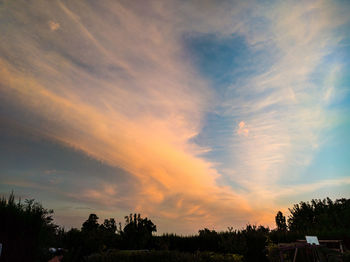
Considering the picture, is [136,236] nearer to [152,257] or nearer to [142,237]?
[142,237]

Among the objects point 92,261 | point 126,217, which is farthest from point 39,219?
point 126,217

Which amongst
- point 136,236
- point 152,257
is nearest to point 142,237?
point 136,236

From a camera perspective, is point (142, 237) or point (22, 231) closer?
point (22, 231)

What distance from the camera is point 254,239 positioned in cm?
2191

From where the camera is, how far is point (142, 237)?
2602 cm

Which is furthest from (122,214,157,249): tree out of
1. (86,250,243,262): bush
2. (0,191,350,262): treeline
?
(86,250,243,262): bush

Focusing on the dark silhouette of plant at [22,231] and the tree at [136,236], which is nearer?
the dark silhouette of plant at [22,231]

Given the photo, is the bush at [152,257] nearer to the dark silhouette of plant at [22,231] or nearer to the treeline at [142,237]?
the treeline at [142,237]

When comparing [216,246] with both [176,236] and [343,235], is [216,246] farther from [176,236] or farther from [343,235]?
[343,235]

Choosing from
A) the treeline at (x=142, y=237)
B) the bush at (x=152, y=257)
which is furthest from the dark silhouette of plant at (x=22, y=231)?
the bush at (x=152, y=257)

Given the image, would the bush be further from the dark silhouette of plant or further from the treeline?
the dark silhouette of plant

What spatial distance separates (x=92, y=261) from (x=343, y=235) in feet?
80.9

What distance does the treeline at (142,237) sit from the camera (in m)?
7.23

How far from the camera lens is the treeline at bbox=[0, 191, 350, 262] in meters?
7.23
